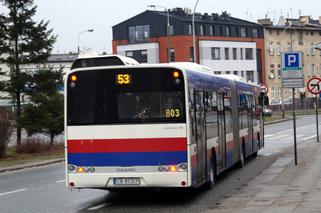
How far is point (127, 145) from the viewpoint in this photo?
13727mm

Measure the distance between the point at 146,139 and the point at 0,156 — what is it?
64.3ft

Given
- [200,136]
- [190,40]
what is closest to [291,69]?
[200,136]

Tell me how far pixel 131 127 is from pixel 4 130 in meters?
18.6

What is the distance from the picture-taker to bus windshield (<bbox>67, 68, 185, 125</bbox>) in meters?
13.8

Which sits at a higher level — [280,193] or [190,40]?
[190,40]

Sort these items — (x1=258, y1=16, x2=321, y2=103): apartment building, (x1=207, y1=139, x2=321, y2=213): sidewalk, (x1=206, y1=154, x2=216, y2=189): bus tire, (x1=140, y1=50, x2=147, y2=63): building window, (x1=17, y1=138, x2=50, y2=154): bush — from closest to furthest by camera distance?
1. (x1=207, y1=139, x2=321, y2=213): sidewalk
2. (x1=206, y1=154, x2=216, y2=189): bus tire
3. (x1=17, y1=138, x2=50, y2=154): bush
4. (x1=140, y1=50, x2=147, y2=63): building window
5. (x1=258, y1=16, x2=321, y2=103): apartment building

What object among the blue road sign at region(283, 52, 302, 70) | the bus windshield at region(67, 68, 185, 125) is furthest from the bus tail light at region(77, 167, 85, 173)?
the blue road sign at region(283, 52, 302, 70)

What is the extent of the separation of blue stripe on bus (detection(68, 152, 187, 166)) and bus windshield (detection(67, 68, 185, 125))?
630mm

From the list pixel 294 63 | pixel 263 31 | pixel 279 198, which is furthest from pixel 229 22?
pixel 279 198

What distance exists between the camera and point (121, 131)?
13758mm

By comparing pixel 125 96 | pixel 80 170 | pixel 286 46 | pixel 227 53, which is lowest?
pixel 80 170

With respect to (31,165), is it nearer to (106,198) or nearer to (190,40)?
(106,198)

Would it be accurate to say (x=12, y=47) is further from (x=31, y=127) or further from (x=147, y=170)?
(x=147, y=170)

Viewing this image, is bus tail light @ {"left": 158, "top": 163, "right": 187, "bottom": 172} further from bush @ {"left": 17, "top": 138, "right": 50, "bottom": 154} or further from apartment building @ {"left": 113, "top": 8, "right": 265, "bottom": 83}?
apartment building @ {"left": 113, "top": 8, "right": 265, "bottom": 83}
